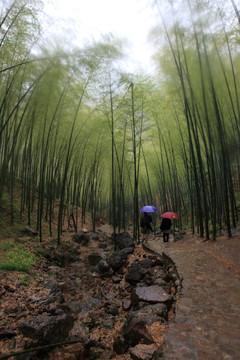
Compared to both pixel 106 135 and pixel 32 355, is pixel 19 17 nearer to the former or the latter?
pixel 106 135

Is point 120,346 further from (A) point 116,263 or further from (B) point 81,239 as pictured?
(B) point 81,239

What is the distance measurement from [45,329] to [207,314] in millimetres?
1816

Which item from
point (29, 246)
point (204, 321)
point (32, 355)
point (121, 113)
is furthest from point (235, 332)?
point (121, 113)

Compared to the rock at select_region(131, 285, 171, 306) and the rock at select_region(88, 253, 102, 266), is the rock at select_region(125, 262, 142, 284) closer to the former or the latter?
the rock at select_region(131, 285, 171, 306)

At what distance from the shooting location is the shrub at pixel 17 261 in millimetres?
3451

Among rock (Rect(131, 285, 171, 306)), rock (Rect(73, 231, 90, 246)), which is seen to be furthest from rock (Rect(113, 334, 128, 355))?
rock (Rect(73, 231, 90, 246))

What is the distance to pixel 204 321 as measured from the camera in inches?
60.7

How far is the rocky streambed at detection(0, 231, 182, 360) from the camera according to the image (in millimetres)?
1816

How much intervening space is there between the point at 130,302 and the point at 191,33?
6185 mm

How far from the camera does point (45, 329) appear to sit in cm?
207

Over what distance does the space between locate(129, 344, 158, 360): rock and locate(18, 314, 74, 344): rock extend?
117 centimetres

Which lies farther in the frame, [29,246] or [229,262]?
[29,246]

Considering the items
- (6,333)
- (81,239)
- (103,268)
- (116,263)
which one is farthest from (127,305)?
(81,239)

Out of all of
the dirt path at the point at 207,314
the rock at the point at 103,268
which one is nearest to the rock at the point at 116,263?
the rock at the point at 103,268
